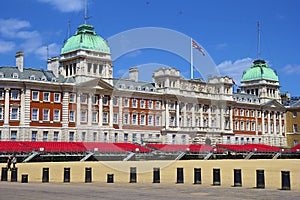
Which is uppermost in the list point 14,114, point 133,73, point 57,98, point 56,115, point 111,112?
point 133,73

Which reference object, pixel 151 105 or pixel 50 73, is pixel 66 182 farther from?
pixel 151 105

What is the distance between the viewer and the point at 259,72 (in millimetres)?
117062

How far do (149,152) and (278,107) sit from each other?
5685 cm

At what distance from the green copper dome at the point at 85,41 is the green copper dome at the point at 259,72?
160 ft

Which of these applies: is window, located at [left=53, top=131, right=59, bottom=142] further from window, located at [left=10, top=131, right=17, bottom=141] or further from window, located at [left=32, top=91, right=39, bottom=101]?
window, located at [left=10, top=131, right=17, bottom=141]

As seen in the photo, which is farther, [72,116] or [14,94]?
[72,116]

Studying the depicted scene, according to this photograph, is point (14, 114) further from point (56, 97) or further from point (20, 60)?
point (20, 60)

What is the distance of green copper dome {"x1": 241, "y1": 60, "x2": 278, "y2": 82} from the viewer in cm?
11675

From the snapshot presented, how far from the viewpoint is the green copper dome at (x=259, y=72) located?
11675 centimetres

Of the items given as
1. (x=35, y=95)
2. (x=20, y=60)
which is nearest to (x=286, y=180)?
(x=35, y=95)

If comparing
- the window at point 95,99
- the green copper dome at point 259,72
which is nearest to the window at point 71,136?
the window at point 95,99

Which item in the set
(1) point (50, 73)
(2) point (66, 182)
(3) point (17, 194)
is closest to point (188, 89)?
(1) point (50, 73)

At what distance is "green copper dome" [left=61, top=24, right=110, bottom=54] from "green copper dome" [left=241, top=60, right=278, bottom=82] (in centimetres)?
4863

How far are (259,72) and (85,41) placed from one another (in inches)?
2097
